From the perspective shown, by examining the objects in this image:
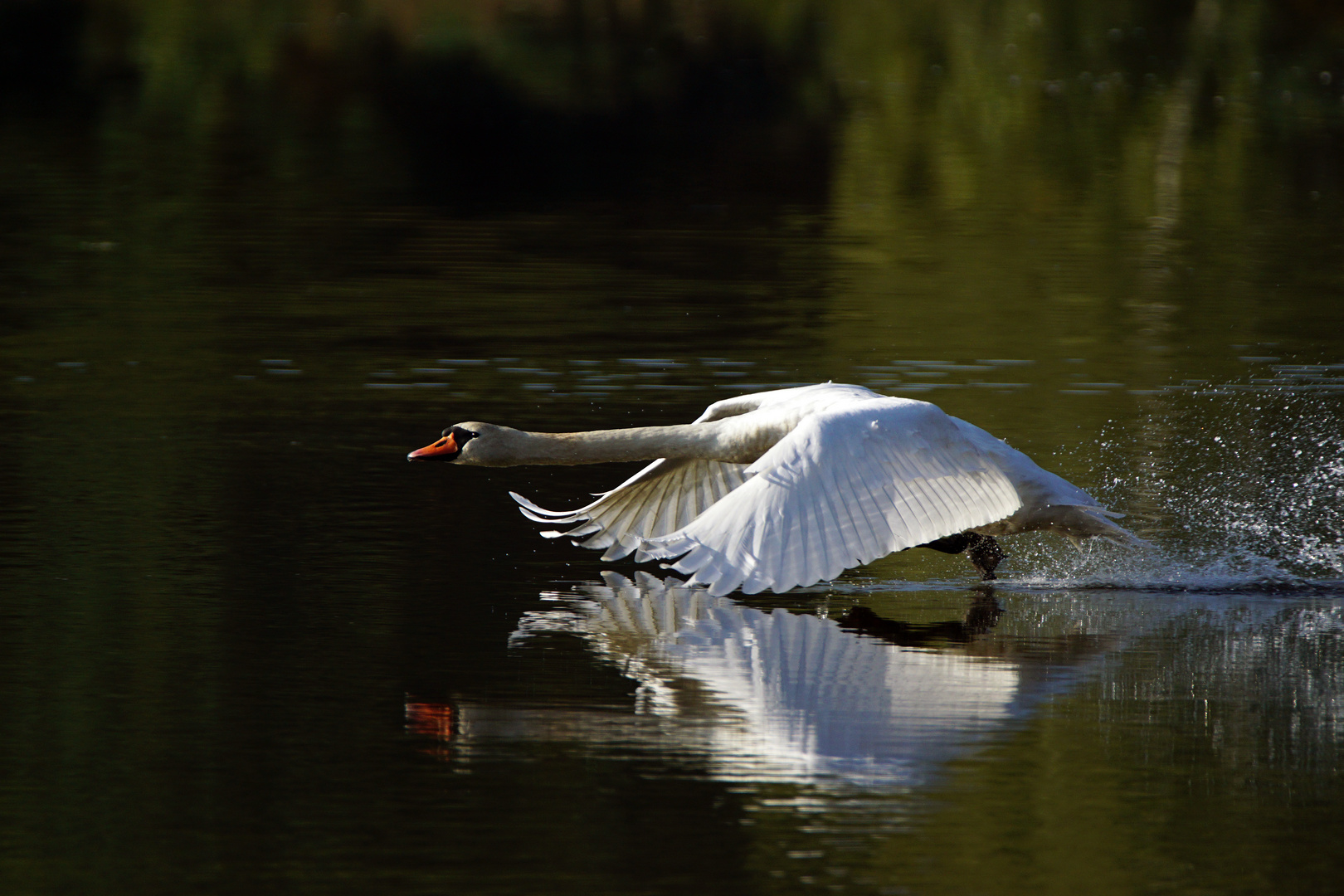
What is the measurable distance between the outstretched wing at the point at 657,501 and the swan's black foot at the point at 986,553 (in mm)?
1103

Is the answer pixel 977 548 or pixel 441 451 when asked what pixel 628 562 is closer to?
pixel 441 451

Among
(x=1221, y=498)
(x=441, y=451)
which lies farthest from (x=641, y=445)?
(x=1221, y=498)

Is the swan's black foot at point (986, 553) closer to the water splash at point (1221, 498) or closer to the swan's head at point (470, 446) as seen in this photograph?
the water splash at point (1221, 498)

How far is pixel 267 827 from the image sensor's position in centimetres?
556

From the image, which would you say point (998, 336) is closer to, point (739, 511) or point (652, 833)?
point (739, 511)

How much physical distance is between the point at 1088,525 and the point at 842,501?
1652 millimetres

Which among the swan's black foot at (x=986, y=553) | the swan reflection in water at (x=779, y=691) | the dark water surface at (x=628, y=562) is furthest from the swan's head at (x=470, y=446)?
the swan's black foot at (x=986, y=553)

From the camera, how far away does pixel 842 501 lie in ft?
25.0

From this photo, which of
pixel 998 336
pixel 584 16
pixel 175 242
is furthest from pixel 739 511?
pixel 584 16

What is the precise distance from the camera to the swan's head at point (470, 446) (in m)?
8.71

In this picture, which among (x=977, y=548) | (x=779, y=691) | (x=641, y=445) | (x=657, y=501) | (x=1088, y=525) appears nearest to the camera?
(x=779, y=691)

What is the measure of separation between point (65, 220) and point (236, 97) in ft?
54.7

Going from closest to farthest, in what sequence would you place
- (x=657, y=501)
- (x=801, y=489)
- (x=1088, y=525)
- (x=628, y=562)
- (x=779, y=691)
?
1. (x=779, y=691)
2. (x=801, y=489)
3. (x=1088, y=525)
4. (x=657, y=501)
5. (x=628, y=562)

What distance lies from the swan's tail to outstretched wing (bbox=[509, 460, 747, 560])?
57.0 inches
